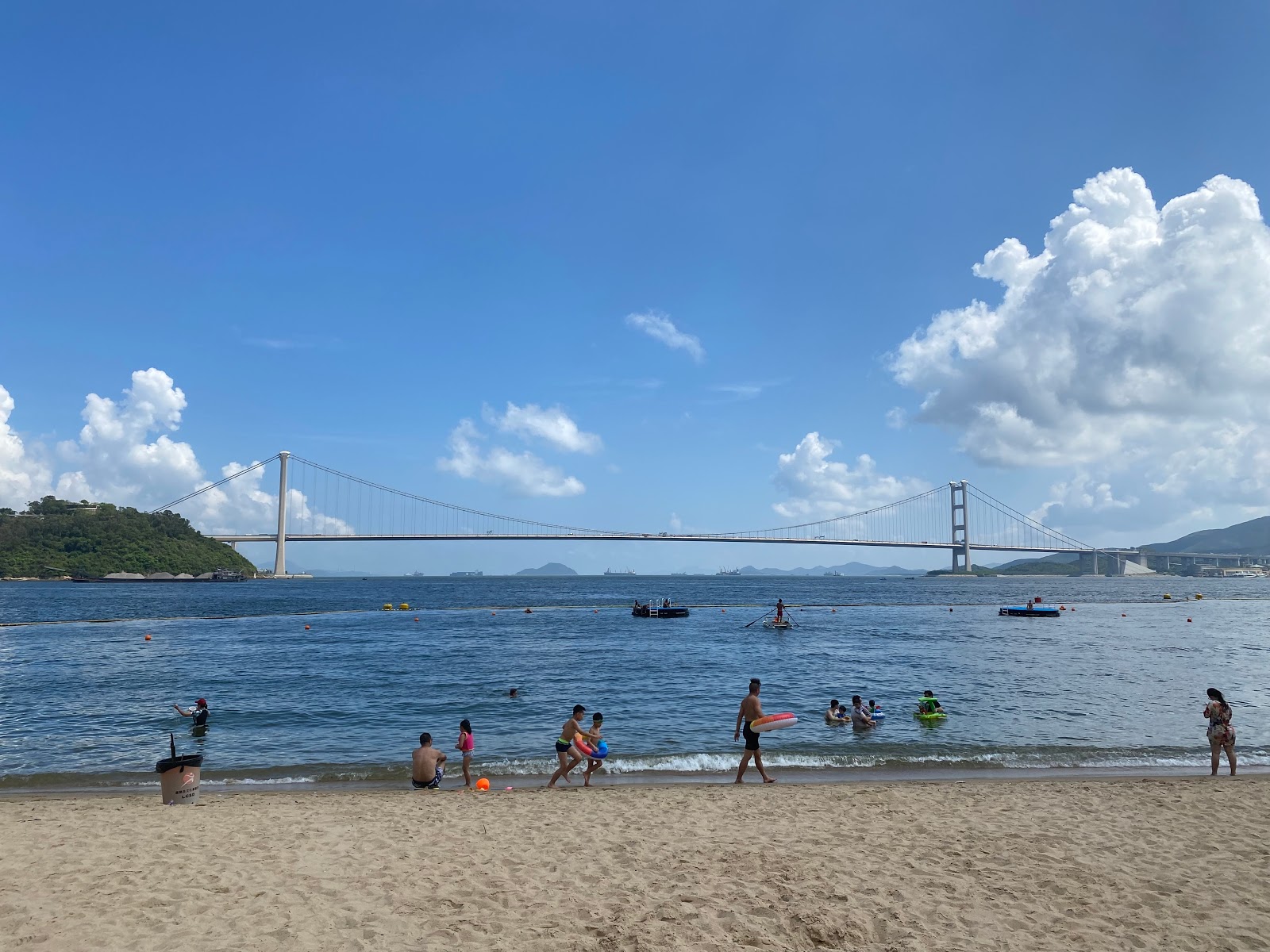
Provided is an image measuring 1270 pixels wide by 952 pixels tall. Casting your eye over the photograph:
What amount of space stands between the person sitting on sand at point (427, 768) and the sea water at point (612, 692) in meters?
1.37

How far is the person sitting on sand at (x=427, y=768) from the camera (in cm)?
1149

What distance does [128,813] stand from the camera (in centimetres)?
968

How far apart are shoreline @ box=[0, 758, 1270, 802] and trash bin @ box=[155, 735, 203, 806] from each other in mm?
837

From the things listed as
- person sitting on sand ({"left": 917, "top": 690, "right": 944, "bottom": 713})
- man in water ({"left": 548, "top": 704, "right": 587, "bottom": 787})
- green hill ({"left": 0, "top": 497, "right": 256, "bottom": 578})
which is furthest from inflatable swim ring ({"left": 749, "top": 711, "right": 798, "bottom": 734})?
green hill ({"left": 0, "top": 497, "right": 256, "bottom": 578})

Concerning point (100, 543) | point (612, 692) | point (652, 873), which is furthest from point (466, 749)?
point (100, 543)

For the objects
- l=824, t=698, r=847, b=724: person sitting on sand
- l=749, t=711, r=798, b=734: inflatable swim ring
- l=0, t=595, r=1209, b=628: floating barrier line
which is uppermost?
l=749, t=711, r=798, b=734: inflatable swim ring

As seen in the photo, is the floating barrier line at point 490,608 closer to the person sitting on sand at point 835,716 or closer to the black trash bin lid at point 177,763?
the person sitting on sand at point 835,716

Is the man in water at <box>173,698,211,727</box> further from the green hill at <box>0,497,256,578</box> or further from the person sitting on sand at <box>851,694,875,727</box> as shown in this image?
the green hill at <box>0,497,256,578</box>

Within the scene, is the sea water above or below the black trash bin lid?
below

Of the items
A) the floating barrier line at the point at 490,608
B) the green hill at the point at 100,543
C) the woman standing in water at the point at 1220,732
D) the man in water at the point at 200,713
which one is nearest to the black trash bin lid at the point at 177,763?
the man in water at the point at 200,713

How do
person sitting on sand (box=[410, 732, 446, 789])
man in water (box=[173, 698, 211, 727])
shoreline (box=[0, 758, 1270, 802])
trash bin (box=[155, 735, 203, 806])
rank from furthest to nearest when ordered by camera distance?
1. man in water (box=[173, 698, 211, 727])
2. shoreline (box=[0, 758, 1270, 802])
3. person sitting on sand (box=[410, 732, 446, 789])
4. trash bin (box=[155, 735, 203, 806])

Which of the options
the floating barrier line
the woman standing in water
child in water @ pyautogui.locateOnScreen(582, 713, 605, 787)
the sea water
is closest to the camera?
child in water @ pyautogui.locateOnScreen(582, 713, 605, 787)

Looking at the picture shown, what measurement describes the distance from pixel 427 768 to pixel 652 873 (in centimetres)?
553

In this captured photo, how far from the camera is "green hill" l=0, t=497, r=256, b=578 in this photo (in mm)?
120250
